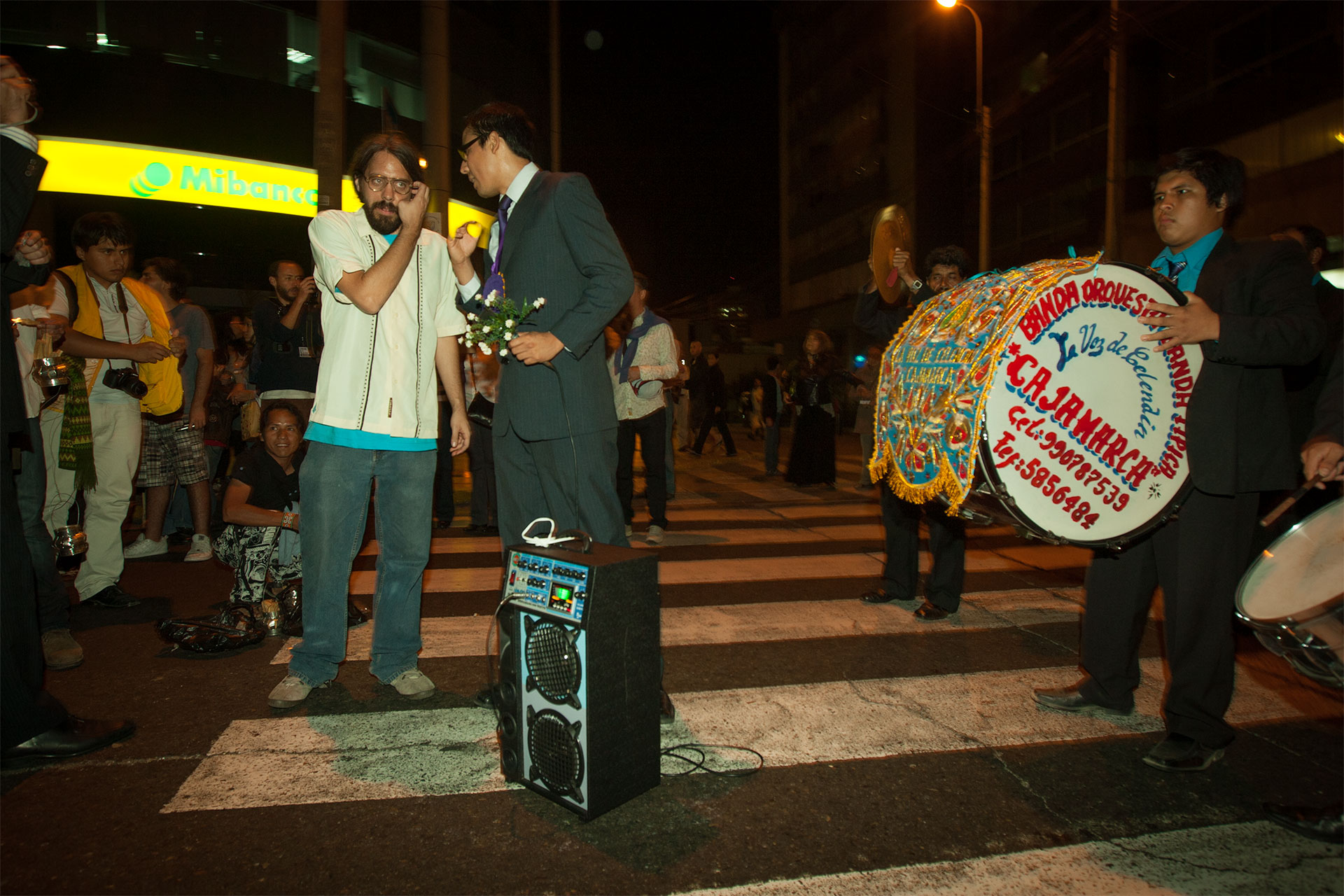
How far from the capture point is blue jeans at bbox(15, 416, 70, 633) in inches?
146

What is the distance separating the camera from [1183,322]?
2.67 m

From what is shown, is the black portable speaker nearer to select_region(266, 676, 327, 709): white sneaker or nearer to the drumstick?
select_region(266, 676, 327, 709): white sneaker

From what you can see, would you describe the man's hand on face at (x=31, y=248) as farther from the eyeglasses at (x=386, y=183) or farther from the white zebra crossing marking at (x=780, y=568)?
the white zebra crossing marking at (x=780, y=568)

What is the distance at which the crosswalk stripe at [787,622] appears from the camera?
4215 millimetres

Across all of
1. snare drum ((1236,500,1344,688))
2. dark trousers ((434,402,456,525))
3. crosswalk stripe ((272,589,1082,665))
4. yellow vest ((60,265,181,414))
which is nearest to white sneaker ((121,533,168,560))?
yellow vest ((60,265,181,414))

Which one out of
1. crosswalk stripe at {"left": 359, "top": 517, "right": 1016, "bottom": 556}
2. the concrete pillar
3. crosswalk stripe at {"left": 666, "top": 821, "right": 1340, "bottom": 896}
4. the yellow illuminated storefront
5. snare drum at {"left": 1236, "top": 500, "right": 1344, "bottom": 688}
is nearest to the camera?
snare drum at {"left": 1236, "top": 500, "right": 1344, "bottom": 688}

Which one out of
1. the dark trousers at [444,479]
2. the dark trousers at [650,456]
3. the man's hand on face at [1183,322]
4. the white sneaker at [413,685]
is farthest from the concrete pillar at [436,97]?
the man's hand on face at [1183,322]

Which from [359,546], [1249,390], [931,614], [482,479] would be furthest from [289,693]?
[482,479]

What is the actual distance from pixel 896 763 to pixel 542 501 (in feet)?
5.14

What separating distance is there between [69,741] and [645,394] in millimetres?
4971

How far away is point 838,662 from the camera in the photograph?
13.0 ft

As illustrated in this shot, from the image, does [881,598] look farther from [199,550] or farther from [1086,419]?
[199,550]

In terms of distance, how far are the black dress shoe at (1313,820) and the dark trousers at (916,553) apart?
1982mm

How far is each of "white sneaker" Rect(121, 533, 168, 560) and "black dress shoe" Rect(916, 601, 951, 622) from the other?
5.47 metres
